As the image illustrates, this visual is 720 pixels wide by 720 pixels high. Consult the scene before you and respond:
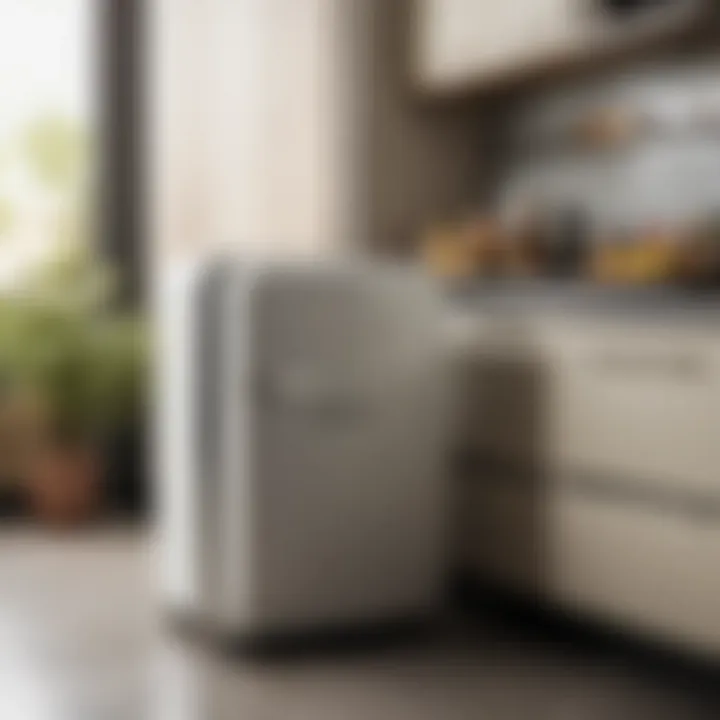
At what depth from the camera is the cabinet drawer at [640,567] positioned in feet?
8.75

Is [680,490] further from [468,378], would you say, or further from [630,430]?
[468,378]

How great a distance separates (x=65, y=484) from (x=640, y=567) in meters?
2.29

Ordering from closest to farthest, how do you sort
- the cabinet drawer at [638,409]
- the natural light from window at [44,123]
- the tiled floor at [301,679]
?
the tiled floor at [301,679]
the cabinet drawer at [638,409]
the natural light from window at [44,123]

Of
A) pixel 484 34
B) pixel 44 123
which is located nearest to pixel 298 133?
pixel 484 34

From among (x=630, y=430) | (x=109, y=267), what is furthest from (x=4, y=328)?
(x=630, y=430)

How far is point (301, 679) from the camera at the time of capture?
9.08ft

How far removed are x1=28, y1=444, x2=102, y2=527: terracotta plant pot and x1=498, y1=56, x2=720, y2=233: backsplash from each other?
1.52m

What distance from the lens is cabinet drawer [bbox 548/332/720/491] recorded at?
2660mm

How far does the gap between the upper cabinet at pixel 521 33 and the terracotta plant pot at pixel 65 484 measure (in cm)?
158

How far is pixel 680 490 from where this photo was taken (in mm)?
2729

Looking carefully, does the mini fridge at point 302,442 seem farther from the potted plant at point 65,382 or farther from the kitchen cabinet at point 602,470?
the potted plant at point 65,382

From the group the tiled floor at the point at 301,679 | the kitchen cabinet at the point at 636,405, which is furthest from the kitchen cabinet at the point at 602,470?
the tiled floor at the point at 301,679

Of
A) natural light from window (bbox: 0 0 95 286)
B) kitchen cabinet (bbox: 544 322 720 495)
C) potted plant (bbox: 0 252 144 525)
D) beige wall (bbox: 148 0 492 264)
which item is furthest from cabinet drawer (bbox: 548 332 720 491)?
natural light from window (bbox: 0 0 95 286)

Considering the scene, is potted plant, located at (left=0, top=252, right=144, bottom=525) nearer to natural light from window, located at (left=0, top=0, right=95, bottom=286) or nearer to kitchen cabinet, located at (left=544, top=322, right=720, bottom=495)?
natural light from window, located at (left=0, top=0, right=95, bottom=286)
